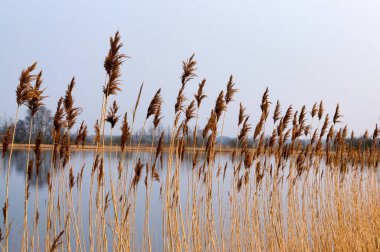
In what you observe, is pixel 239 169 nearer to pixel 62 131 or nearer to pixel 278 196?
pixel 278 196

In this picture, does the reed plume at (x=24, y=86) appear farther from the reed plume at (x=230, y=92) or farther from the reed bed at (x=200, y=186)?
the reed plume at (x=230, y=92)

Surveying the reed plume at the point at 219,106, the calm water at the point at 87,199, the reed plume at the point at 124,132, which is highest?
the reed plume at the point at 219,106

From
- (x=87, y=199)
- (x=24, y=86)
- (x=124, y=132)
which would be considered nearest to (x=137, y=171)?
(x=124, y=132)

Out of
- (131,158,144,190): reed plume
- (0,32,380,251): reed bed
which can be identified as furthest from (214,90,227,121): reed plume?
(131,158,144,190): reed plume

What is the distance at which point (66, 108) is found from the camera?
90.0 inches

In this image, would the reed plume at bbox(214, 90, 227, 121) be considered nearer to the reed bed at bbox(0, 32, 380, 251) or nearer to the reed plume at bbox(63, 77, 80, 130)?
the reed bed at bbox(0, 32, 380, 251)

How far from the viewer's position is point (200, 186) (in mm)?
3154

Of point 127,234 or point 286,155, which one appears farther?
point 286,155

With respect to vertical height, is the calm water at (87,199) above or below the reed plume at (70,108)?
below

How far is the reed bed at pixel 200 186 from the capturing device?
2355mm

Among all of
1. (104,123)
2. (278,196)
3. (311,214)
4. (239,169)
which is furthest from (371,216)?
(104,123)

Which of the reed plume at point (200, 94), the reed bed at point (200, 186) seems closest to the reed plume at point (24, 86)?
the reed bed at point (200, 186)

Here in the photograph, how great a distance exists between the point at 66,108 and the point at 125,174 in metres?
0.52

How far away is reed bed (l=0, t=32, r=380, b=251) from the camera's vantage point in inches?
92.7
